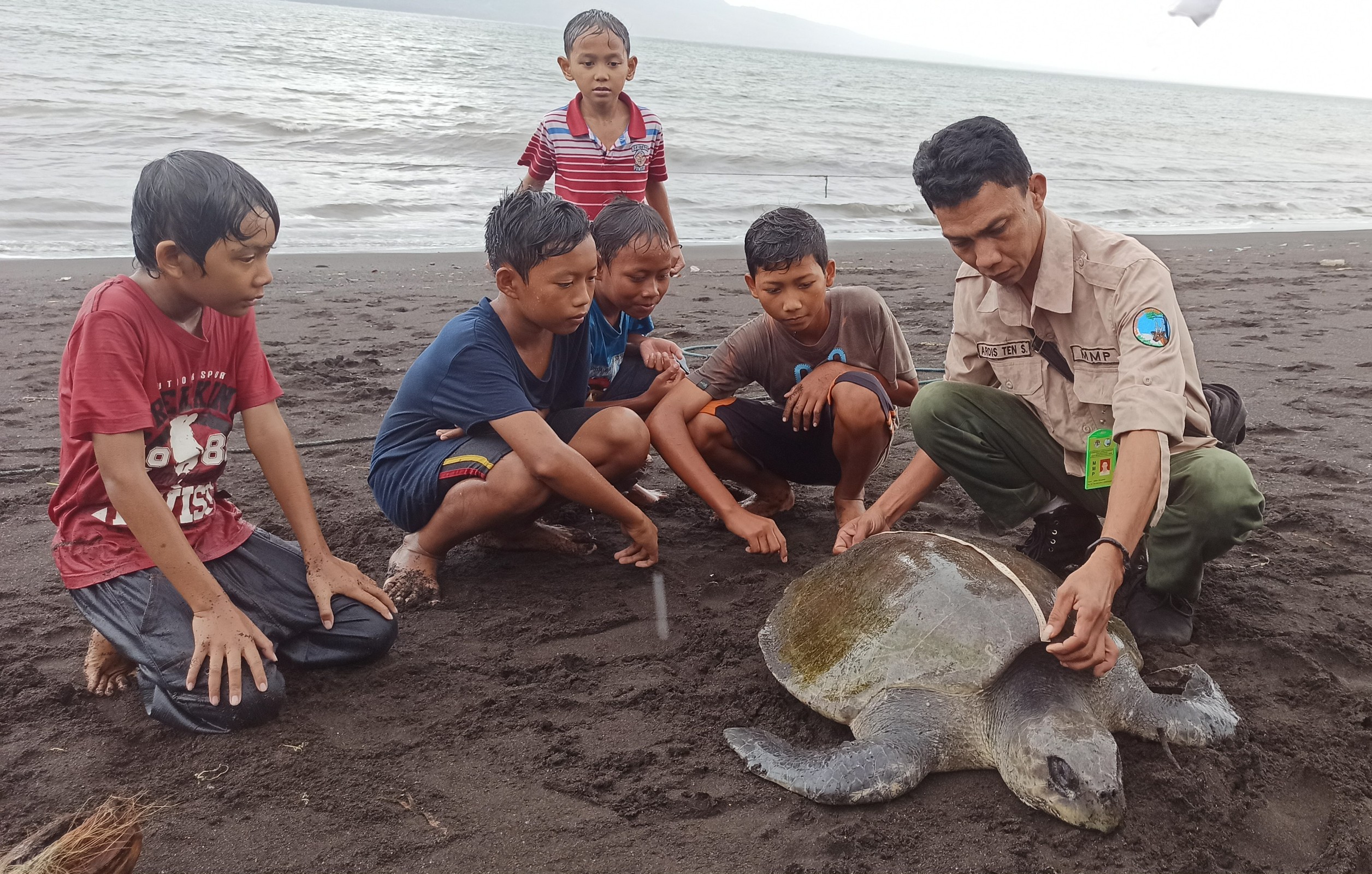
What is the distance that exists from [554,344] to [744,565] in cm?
85

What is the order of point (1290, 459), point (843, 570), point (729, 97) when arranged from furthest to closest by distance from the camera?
1. point (729, 97)
2. point (1290, 459)
3. point (843, 570)

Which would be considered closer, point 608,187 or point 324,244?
point 608,187

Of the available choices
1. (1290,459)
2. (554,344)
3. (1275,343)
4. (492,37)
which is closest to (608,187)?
(554,344)

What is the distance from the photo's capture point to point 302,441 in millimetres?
3521

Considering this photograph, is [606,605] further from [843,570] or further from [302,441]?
[302,441]

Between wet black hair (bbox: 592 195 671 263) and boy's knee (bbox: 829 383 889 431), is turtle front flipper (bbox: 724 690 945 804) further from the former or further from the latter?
wet black hair (bbox: 592 195 671 263)

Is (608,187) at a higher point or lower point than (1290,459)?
higher

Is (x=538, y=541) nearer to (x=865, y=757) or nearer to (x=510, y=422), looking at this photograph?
(x=510, y=422)

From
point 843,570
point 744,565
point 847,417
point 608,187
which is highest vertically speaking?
point 608,187

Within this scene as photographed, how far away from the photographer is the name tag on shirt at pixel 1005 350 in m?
2.33

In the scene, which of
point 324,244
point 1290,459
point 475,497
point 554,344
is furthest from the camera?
point 324,244

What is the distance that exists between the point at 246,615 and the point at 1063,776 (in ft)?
5.63

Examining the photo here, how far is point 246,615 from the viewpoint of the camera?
2012 millimetres

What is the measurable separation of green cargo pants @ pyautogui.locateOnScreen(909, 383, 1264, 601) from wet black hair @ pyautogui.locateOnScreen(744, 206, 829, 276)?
1.69 feet
